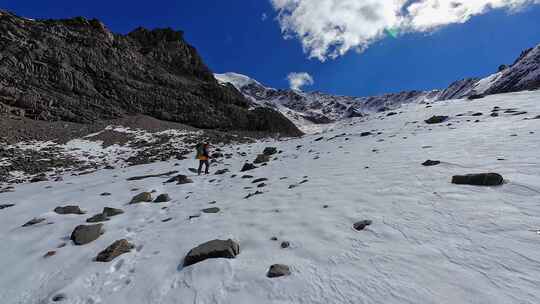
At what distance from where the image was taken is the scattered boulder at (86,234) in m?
5.86

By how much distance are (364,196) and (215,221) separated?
12.8 feet

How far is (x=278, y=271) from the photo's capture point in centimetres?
384

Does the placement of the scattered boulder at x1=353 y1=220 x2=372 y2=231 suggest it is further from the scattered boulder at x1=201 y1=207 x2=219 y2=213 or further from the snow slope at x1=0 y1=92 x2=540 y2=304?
the scattered boulder at x1=201 y1=207 x2=219 y2=213

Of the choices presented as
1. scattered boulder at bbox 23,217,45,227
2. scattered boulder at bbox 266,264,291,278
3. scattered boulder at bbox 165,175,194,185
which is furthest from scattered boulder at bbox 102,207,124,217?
scattered boulder at bbox 266,264,291,278

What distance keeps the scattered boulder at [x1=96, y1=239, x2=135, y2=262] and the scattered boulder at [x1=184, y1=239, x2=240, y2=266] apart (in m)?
1.62

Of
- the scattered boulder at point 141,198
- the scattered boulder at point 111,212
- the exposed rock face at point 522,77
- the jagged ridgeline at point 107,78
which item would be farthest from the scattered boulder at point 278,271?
the exposed rock face at point 522,77

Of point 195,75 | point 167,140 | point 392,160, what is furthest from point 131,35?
point 392,160

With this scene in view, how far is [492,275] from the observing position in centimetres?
318

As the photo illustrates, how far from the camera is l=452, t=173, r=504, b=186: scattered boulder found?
20.0 feet

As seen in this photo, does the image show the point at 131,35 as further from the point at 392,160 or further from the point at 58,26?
the point at 392,160

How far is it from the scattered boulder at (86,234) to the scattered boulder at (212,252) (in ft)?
9.66

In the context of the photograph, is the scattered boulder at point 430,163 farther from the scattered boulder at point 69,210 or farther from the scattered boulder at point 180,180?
the scattered boulder at point 69,210

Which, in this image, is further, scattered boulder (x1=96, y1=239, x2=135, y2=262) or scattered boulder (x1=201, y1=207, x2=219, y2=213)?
scattered boulder (x1=201, y1=207, x2=219, y2=213)

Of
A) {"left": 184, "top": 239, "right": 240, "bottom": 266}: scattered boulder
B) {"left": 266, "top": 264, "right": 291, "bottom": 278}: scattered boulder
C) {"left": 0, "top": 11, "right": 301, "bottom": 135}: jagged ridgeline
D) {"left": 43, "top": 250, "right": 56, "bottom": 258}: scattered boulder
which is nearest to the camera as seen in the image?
{"left": 266, "top": 264, "right": 291, "bottom": 278}: scattered boulder
